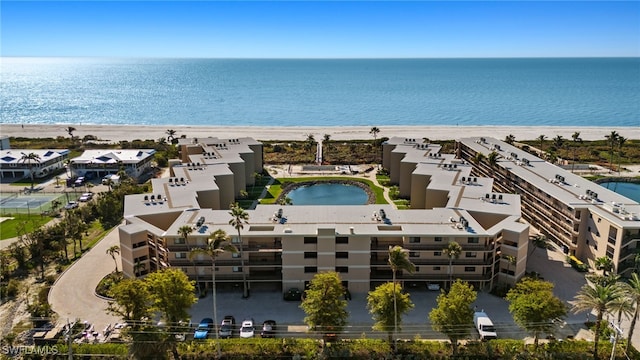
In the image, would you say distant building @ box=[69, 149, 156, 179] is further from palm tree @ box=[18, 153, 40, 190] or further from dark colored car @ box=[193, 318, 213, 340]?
dark colored car @ box=[193, 318, 213, 340]

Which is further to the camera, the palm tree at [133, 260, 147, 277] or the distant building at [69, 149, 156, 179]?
the distant building at [69, 149, 156, 179]

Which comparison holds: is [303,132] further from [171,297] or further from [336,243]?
[171,297]

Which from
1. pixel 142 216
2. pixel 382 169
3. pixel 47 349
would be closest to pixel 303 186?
pixel 382 169

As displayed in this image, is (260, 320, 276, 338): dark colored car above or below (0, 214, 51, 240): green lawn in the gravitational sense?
below

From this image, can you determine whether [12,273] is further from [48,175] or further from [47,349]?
[48,175]

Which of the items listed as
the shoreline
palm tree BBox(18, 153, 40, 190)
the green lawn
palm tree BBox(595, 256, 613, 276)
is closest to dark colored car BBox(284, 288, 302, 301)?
palm tree BBox(595, 256, 613, 276)

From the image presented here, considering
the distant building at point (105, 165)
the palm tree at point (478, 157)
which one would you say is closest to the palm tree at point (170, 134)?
the distant building at point (105, 165)
